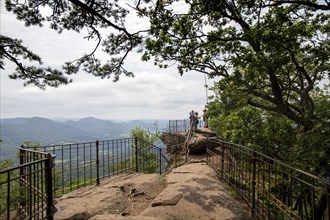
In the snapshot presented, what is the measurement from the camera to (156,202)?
17.9 feet

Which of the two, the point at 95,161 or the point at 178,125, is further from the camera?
the point at 178,125

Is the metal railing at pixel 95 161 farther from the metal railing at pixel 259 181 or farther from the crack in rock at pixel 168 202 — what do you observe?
the metal railing at pixel 259 181

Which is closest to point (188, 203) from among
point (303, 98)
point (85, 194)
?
point (85, 194)

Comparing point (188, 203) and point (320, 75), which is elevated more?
point (320, 75)

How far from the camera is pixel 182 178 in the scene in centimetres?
760

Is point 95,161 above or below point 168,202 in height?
above

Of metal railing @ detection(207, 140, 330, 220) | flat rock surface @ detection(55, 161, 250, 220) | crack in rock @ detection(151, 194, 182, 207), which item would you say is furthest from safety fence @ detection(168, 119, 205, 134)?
crack in rock @ detection(151, 194, 182, 207)

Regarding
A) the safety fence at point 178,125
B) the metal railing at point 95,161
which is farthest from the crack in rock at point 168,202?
the safety fence at point 178,125

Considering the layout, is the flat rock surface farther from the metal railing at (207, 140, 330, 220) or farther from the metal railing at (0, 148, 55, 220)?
the metal railing at (0, 148, 55, 220)

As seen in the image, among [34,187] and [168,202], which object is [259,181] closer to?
[168,202]

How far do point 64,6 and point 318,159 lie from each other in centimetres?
825

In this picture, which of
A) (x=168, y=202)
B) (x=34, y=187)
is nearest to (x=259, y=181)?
(x=168, y=202)

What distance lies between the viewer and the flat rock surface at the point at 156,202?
4.88 metres

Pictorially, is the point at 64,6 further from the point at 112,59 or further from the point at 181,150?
the point at 181,150
